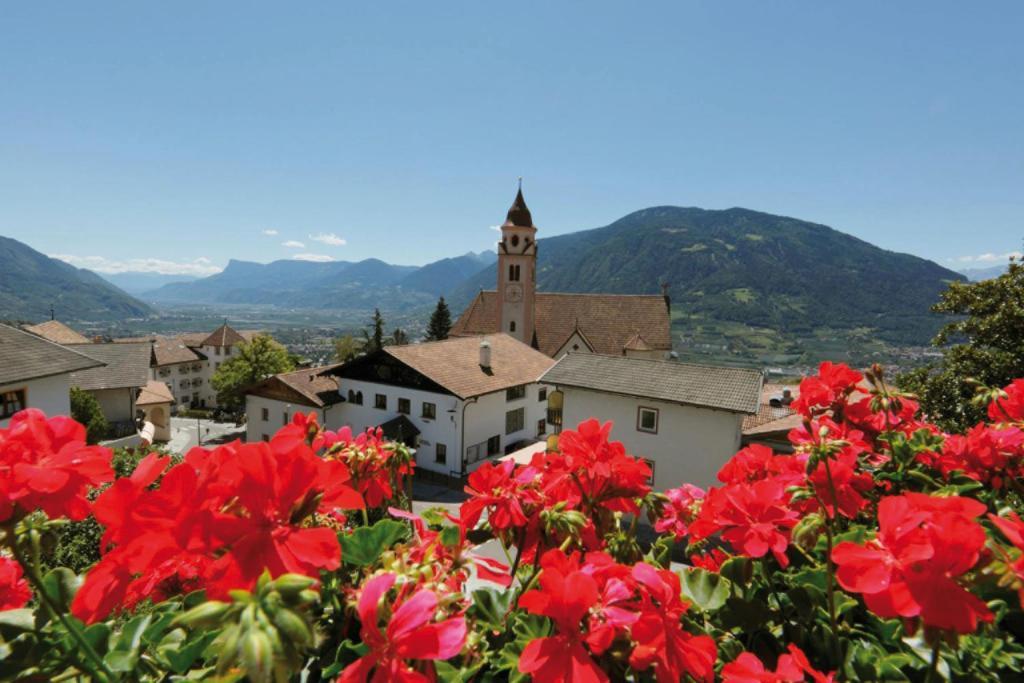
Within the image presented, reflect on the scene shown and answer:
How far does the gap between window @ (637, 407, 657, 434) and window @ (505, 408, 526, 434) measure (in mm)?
11825

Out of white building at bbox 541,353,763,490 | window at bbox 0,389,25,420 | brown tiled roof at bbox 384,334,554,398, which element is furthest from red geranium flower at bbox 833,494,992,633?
brown tiled roof at bbox 384,334,554,398

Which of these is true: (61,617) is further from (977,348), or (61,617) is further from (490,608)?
(977,348)

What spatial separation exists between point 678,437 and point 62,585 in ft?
62.2

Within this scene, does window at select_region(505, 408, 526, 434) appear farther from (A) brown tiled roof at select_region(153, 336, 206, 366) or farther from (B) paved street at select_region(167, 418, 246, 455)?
(A) brown tiled roof at select_region(153, 336, 206, 366)

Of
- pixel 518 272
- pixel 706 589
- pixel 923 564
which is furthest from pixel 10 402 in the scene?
pixel 518 272

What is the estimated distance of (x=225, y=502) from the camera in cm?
106

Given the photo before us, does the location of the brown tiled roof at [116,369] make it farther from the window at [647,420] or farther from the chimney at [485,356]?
the window at [647,420]

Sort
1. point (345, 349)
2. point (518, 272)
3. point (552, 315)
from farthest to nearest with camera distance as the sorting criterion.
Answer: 1. point (345, 349)
2. point (552, 315)
3. point (518, 272)

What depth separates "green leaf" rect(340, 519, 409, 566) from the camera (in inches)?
49.4

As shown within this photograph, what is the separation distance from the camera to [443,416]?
2644 centimetres

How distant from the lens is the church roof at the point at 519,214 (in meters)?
48.6

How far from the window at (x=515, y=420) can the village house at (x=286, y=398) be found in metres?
10.5

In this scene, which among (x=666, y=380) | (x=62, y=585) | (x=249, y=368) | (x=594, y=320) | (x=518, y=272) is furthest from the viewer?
(x=249, y=368)

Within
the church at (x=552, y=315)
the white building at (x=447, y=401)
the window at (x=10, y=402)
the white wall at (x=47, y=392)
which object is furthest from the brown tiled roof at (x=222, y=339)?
the window at (x=10, y=402)
